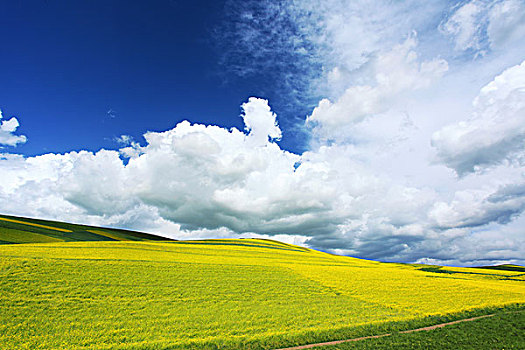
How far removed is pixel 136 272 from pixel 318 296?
21.0 m

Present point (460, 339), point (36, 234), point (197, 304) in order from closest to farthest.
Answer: point (460, 339)
point (197, 304)
point (36, 234)

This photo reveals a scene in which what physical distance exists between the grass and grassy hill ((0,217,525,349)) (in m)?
1.82

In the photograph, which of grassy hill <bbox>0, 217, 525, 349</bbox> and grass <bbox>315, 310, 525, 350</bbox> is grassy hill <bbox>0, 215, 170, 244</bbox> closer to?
grassy hill <bbox>0, 217, 525, 349</bbox>

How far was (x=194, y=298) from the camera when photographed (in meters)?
27.2

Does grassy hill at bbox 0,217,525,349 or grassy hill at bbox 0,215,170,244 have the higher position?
grassy hill at bbox 0,215,170,244

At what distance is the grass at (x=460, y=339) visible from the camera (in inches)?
746

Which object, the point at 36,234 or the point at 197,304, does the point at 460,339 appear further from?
the point at 36,234

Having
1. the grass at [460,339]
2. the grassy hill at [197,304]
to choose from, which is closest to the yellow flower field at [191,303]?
the grassy hill at [197,304]

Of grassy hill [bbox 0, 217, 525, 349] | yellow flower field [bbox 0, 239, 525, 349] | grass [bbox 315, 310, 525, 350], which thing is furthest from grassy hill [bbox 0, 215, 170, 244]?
grass [bbox 315, 310, 525, 350]

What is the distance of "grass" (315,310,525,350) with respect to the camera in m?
18.9

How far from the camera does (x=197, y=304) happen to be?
2595 centimetres

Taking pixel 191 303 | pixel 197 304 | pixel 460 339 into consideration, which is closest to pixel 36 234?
pixel 191 303

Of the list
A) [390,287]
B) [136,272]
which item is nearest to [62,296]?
[136,272]

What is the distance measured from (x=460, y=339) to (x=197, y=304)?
2085 cm
